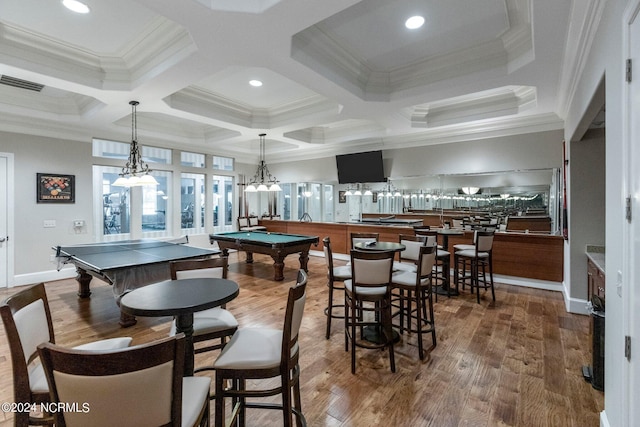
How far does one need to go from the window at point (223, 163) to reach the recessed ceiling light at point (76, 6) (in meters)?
5.92

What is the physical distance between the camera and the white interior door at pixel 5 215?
513 cm

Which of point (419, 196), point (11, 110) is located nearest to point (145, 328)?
point (11, 110)

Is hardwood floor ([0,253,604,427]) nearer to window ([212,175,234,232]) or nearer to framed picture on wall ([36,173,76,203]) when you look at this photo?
framed picture on wall ([36,173,76,203])

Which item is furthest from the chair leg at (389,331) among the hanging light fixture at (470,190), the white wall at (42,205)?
the white wall at (42,205)

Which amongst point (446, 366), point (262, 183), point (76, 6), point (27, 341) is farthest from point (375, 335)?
point (262, 183)

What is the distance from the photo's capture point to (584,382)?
7.90 ft

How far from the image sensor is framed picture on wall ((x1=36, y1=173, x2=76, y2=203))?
5504mm

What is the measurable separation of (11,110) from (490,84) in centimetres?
749

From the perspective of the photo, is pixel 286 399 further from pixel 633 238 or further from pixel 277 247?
pixel 277 247

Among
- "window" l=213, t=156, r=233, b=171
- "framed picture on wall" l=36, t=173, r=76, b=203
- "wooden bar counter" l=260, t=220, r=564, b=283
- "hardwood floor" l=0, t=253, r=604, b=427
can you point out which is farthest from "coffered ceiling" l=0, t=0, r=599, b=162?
"window" l=213, t=156, r=233, b=171

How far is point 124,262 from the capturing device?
3.49 m

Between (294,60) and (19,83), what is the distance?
4.43m

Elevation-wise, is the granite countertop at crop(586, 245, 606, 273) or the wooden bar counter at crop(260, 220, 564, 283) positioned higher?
the granite countertop at crop(586, 245, 606, 273)

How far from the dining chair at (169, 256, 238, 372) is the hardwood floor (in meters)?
0.61
